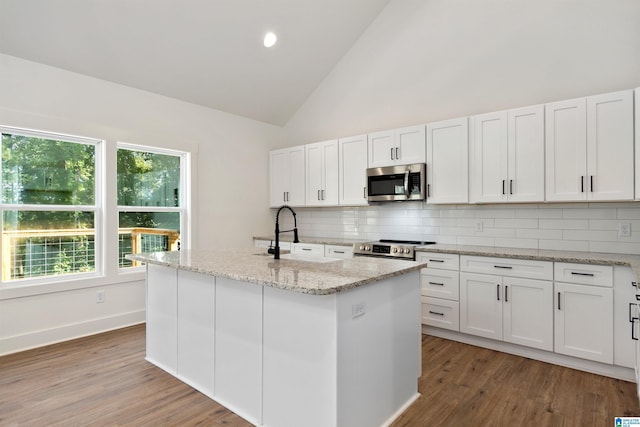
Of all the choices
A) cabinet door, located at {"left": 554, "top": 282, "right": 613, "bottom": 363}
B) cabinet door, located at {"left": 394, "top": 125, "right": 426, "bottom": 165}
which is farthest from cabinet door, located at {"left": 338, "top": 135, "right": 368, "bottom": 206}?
cabinet door, located at {"left": 554, "top": 282, "right": 613, "bottom": 363}

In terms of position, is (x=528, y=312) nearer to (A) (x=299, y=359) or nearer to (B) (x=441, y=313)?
(B) (x=441, y=313)

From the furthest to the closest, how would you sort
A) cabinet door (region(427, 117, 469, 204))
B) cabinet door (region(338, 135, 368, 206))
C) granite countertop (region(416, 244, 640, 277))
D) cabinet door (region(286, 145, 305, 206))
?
cabinet door (region(286, 145, 305, 206)) → cabinet door (region(338, 135, 368, 206)) → cabinet door (region(427, 117, 469, 204)) → granite countertop (region(416, 244, 640, 277))

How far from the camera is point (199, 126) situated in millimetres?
4758

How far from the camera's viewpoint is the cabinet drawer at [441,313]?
11.5 feet

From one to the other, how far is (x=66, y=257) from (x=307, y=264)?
2.83 m

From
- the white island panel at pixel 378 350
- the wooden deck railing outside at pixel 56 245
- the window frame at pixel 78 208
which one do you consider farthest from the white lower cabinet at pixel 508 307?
the window frame at pixel 78 208

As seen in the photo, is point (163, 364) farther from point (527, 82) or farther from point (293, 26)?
point (527, 82)

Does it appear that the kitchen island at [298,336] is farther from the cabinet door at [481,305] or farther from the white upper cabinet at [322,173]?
the white upper cabinet at [322,173]

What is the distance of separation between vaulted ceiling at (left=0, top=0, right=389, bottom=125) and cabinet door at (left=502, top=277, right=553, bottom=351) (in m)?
3.56

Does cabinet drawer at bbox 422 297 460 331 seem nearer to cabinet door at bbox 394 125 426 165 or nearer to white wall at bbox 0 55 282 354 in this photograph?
cabinet door at bbox 394 125 426 165

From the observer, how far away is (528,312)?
10.2 ft

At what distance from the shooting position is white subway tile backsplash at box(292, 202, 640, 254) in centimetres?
321

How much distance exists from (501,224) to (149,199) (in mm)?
4029

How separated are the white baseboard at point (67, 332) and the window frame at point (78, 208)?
18.2 inches
